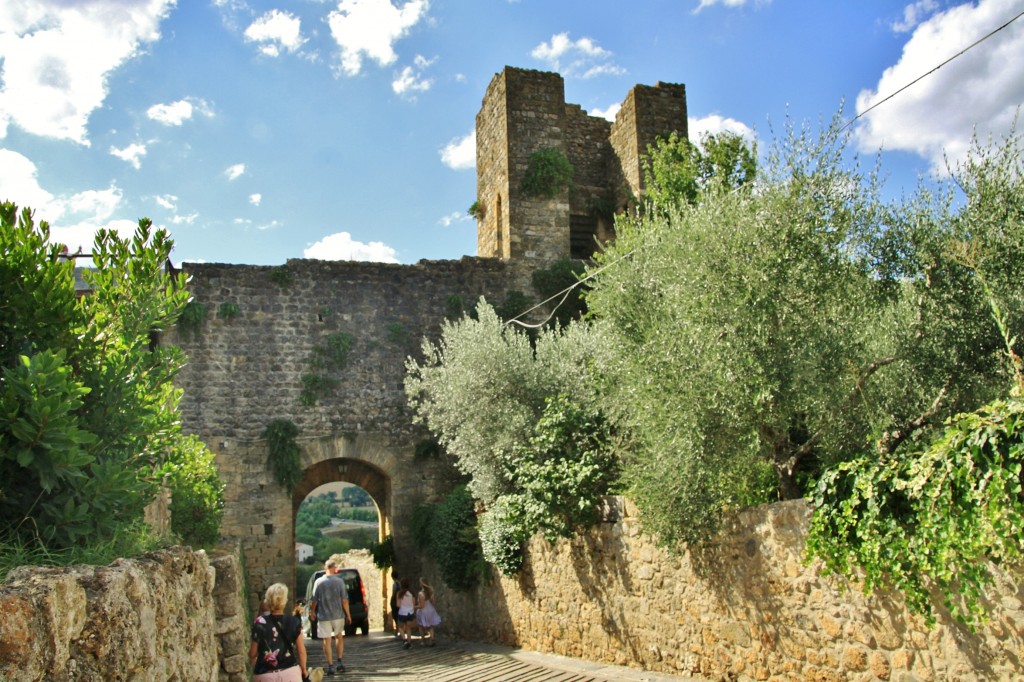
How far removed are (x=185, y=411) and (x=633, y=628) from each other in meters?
10.6

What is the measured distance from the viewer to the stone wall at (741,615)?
19.9ft

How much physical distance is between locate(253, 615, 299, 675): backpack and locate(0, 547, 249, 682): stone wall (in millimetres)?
1386

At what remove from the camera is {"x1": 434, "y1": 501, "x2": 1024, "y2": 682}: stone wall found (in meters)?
6.06

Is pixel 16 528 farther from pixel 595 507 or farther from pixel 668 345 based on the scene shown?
pixel 595 507

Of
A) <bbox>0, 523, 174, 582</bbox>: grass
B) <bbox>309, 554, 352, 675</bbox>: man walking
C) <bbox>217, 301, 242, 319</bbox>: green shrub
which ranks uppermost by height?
<bbox>217, 301, 242, 319</bbox>: green shrub

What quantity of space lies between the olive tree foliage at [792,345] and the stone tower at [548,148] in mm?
10100

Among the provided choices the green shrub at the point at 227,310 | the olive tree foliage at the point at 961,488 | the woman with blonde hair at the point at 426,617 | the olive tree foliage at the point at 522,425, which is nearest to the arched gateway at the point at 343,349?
the green shrub at the point at 227,310

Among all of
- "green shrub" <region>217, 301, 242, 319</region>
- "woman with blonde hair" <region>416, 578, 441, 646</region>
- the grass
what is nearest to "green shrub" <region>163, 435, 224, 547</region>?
"woman with blonde hair" <region>416, 578, 441, 646</region>

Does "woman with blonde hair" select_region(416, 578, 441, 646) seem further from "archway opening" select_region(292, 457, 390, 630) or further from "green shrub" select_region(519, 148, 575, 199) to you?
"green shrub" select_region(519, 148, 575, 199)

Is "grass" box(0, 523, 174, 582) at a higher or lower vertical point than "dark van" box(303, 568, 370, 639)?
higher

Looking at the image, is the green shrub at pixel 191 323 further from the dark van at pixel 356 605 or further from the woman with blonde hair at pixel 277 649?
the woman with blonde hair at pixel 277 649

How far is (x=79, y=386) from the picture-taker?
4.10 metres

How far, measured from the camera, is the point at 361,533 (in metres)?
55.1

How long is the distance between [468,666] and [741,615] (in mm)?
4172
